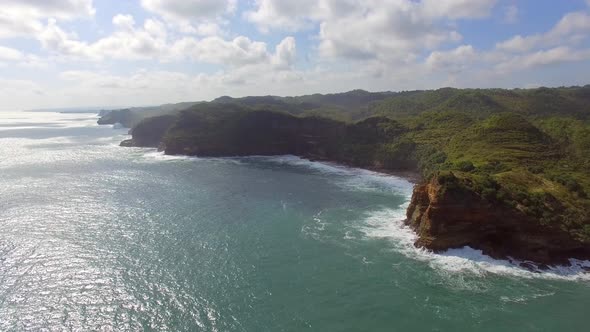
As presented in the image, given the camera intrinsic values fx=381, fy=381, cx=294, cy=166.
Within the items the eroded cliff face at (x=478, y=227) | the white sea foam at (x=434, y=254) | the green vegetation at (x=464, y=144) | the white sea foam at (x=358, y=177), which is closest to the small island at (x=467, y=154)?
the eroded cliff face at (x=478, y=227)

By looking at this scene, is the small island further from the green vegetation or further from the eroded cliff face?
the green vegetation

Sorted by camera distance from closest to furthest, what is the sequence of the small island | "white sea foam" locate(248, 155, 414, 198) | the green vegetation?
the small island
the green vegetation
"white sea foam" locate(248, 155, 414, 198)

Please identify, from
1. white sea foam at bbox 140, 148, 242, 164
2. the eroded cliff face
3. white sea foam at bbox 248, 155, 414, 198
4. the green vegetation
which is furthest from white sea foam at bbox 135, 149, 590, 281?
white sea foam at bbox 140, 148, 242, 164

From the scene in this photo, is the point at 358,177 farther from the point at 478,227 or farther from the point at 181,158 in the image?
the point at 181,158

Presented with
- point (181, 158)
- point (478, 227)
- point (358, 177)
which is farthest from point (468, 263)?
point (181, 158)

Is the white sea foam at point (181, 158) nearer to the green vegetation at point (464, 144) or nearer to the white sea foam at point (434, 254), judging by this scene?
the green vegetation at point (464, 144)

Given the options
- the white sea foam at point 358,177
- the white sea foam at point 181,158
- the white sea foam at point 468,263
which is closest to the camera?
the white sea foam at point 468,263

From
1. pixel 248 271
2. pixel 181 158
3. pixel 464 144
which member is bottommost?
pixel 248 271
